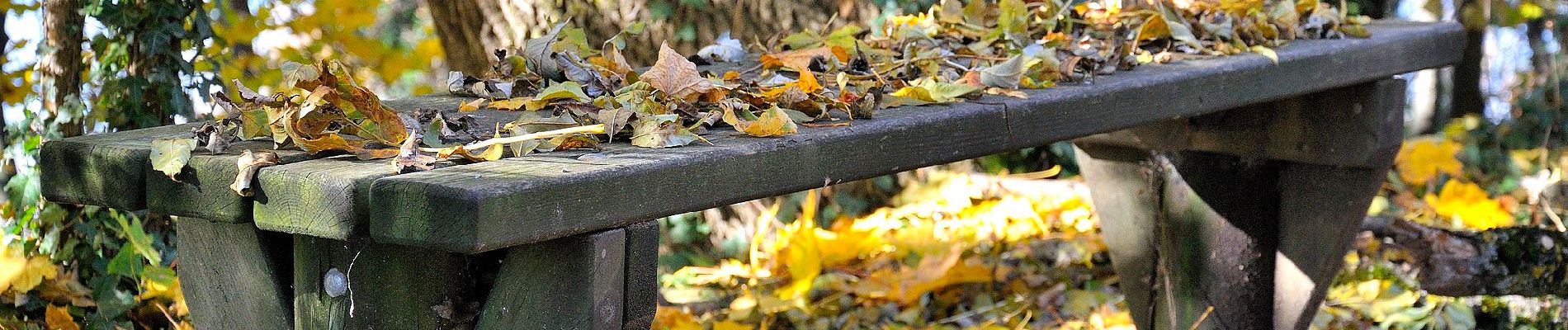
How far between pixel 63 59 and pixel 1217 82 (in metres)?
1.84

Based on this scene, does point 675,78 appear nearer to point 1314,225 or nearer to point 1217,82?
point 1217,82

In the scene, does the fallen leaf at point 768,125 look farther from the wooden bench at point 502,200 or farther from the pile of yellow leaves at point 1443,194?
the pile of yellow leaves at point 1443,194

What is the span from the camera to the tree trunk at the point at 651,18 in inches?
141

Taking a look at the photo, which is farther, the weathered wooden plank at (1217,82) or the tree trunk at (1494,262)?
the tree trunk at (1494,262)

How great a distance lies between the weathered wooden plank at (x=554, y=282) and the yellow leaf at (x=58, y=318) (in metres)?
1.14

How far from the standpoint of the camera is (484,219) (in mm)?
1013

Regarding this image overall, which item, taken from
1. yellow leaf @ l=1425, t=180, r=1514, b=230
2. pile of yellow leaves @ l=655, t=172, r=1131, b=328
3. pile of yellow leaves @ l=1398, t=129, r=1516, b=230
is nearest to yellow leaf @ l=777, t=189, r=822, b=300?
pile of yellow leaves @ l=655, t=172, r=1131, b=328

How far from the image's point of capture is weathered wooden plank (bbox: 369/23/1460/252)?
40.7 inches

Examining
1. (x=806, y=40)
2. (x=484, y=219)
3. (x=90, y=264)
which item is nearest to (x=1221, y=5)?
(x=806, y=40)

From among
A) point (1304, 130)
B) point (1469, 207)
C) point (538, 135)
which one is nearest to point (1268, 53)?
point (1304, 130)

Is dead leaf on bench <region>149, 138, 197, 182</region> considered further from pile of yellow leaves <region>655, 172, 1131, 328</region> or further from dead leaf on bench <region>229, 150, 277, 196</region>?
pile of yellow leaves <region>655, 172, 1131, 328</region>

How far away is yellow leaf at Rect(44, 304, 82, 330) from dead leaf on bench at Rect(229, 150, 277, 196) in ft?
3.59

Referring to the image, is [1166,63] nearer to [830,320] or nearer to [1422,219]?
[830,320]

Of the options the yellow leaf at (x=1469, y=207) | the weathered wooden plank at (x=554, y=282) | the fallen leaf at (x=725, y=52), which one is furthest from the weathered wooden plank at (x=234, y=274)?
the yellow leaf at (x=1469, y=207)
